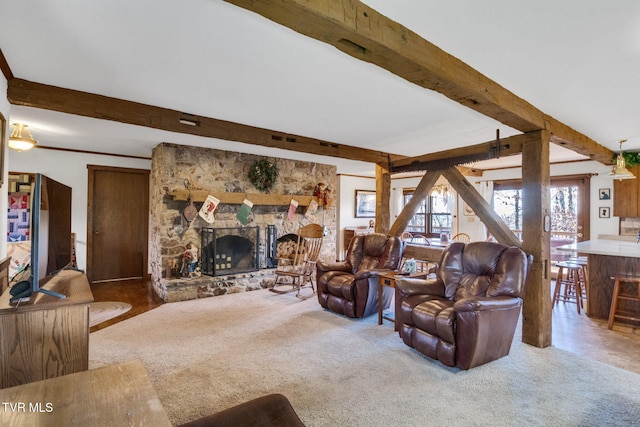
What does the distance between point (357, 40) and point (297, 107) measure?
1.89 metres

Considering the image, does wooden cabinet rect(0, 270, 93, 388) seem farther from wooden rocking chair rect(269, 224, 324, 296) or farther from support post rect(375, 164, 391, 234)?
support post rect(375, 164, 391, 234)

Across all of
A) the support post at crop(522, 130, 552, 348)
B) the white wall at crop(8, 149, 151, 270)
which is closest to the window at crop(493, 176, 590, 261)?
the support post at crop(522, 130, 552, 348)

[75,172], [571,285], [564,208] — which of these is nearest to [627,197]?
[564,208]

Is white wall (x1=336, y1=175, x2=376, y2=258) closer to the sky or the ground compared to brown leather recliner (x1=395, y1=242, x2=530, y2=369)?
closer to the sky

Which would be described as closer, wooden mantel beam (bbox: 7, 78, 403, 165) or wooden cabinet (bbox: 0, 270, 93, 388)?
wooden cabinet (bbox: 0, 270, 93, 388)

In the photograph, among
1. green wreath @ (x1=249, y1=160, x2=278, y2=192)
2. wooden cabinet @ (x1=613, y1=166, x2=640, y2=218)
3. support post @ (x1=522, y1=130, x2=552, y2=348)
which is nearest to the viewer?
support post @ (x1=522, y1=130, x2=552, y2=348)

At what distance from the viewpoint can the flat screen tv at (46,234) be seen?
1664 millimetres

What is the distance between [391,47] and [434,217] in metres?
7.65

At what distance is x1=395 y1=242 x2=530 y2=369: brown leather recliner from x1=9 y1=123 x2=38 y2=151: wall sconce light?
4433mm

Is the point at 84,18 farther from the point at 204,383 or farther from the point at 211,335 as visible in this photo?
the point at 211,335

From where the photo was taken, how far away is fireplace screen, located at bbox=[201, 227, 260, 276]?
208 inches

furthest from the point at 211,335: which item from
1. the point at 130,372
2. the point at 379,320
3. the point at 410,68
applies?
the point at 410,68

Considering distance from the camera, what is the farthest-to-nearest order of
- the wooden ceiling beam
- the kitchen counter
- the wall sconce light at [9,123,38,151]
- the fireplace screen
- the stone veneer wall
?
the fireplace screen < the stone veneer wall < the kitchen counter < the wall sconce light at [9,123,38,151] < the wooden ceiling beam

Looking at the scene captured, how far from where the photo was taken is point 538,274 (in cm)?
332
